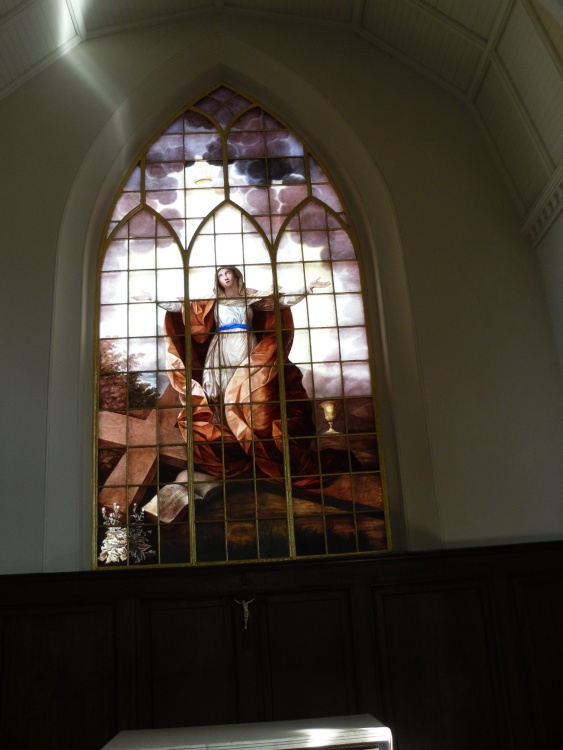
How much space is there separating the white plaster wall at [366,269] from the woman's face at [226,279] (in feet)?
4.05

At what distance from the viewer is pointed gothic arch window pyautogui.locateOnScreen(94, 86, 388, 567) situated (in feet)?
24.6

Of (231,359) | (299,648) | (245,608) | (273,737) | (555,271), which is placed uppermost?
(555,271)

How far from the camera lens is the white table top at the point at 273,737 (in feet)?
15.7

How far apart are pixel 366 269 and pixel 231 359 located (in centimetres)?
161

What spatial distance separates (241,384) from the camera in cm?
792

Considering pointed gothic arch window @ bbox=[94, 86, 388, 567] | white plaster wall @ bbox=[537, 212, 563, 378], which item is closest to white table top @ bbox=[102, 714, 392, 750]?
pointed gothic arch window @ bbox=[94, 86, 388, 567]

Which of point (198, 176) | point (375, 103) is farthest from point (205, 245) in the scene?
point (375, 103)

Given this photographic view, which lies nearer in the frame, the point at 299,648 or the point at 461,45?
the point at 299,648

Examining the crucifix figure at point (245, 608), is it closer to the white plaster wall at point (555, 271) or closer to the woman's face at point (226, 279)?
the woman's face at point (226, 279)

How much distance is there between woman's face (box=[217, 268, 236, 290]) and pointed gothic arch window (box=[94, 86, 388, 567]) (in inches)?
0.5

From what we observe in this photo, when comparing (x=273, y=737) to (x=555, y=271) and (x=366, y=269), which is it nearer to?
(x=366, y=269)

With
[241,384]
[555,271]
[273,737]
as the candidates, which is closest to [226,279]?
[241,384]

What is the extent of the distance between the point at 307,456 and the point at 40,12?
4.76m

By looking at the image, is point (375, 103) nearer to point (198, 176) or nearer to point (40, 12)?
point (198, 176)
